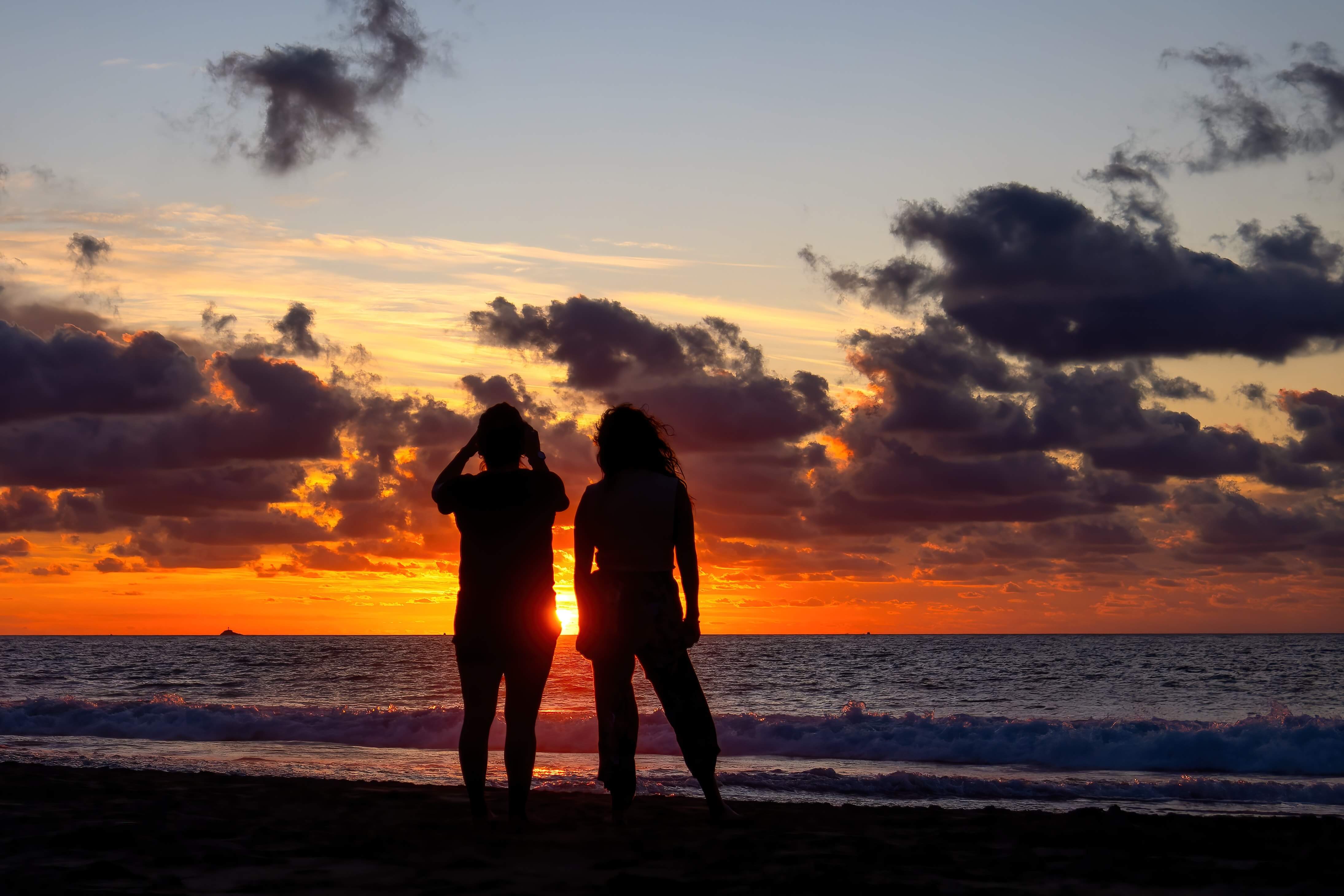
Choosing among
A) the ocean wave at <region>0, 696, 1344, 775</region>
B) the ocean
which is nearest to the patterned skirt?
the ocean

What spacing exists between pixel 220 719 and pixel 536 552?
14.2m

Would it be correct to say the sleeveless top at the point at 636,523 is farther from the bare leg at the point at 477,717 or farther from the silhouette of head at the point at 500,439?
the bare leg at the point at 477,717

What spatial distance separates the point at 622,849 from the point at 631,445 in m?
1.98

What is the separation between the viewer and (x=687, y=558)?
5277 mm

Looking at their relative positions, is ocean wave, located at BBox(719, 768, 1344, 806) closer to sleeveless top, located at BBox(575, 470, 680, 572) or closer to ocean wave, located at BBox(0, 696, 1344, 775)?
ocean wave, located at BBox(0, 696, 1344, 775)

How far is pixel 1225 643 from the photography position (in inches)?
3885

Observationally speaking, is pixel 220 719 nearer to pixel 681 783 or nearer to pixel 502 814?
pixel 681 783

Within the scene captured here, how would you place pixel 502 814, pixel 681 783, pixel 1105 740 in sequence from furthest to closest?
pixel 1105 740, pixel 681 783, pixel 502 814

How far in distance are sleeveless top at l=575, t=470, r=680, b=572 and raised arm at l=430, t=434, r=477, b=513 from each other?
70 centimetres

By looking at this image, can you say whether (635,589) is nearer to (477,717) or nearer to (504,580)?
(504,580)


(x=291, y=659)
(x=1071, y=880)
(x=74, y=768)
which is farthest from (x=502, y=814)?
(x=291, y=659)

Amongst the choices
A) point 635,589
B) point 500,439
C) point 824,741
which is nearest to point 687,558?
point 635,589

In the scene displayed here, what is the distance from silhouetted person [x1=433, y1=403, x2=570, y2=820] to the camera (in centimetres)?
507

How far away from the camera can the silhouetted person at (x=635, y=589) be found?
5160 millimetres
